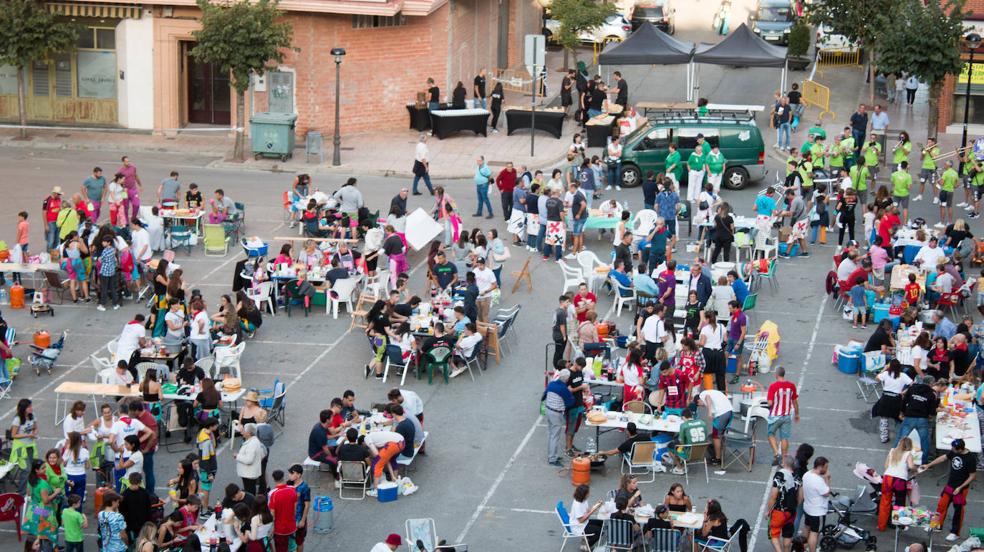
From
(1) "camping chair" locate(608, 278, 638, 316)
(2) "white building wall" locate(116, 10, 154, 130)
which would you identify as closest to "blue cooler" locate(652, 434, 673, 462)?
(1) "camping chair" locate(608, 278, 638, 316)

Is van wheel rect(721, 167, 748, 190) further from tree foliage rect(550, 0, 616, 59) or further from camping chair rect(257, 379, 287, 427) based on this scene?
camping chair rect(257, 379, 287, 427)

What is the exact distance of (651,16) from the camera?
56.9m

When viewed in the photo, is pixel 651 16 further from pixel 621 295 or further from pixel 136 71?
pixel 621 295

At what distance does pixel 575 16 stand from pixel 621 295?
2157 centimetres

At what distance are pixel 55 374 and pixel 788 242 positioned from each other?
50.5ft

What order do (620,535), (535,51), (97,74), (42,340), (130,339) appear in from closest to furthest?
(620,535) < (130,339) < (42,340) < (535,51) < (97,74)

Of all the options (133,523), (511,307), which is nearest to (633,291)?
(511,307)

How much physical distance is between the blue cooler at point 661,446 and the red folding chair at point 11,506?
8.66 meters

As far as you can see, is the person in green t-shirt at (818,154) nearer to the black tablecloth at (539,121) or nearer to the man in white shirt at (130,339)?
the black tablecloth at (539,121)

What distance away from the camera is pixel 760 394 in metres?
22.6

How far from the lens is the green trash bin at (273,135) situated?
39.1 metres

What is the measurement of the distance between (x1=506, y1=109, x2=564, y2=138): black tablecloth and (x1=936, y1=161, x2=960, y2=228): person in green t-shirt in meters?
12.0

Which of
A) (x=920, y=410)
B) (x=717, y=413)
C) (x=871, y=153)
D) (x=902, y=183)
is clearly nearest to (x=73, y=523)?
(x=717, y=413)

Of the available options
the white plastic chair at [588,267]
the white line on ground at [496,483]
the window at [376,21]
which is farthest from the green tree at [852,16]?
the white line on ground at [496,483]
